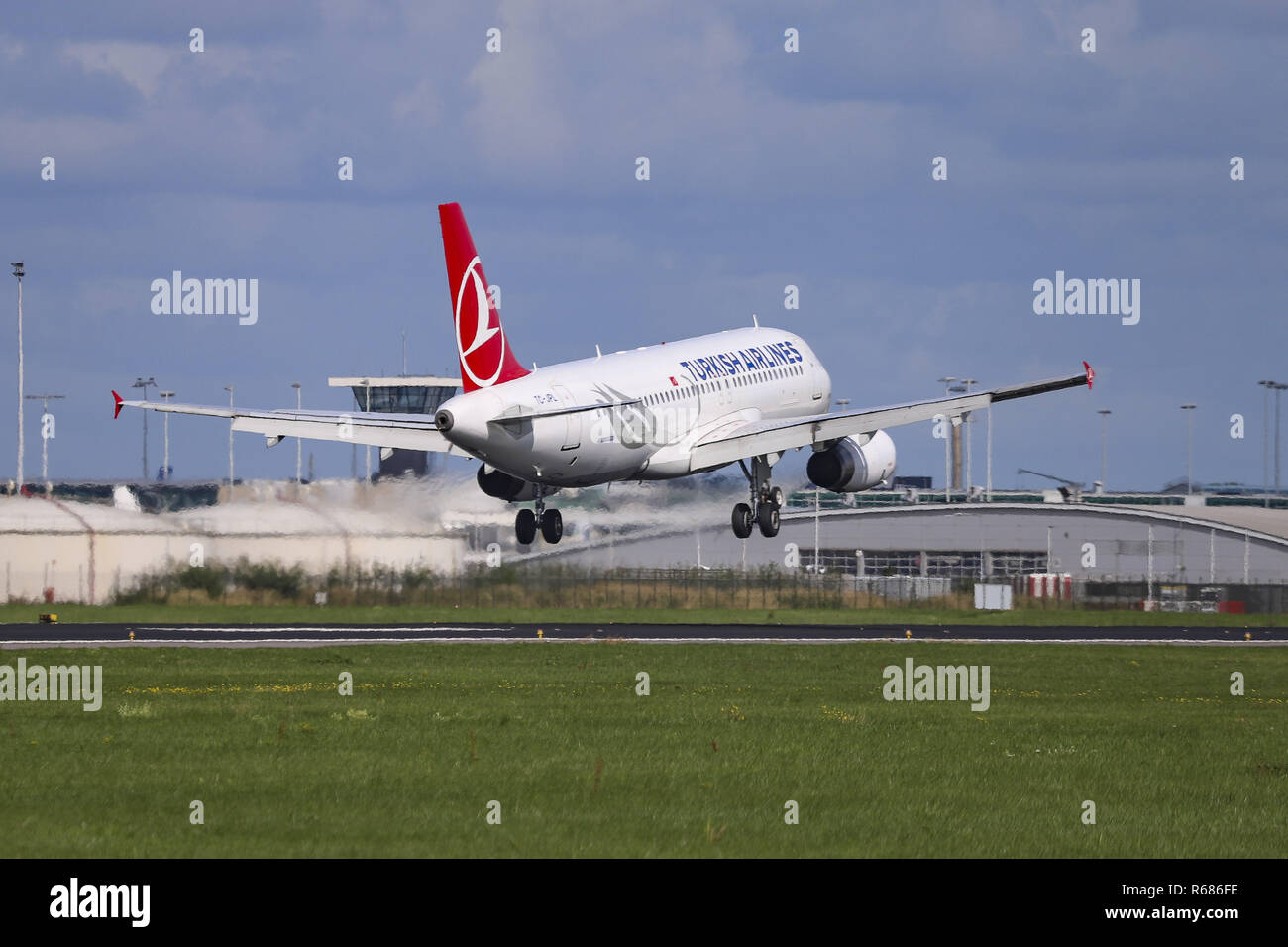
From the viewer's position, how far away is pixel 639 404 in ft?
186

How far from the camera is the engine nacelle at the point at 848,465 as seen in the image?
209ft

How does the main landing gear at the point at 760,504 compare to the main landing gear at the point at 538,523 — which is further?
the main landing gear at the point at 760,504

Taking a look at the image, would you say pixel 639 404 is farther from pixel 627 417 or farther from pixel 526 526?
pixel 526 526

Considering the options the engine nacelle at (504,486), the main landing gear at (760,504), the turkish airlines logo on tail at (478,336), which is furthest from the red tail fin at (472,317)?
the main landing gear at (760,504)

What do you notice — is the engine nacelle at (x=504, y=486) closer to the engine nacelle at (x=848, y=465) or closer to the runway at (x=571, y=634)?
the runway at (x=571, y=634)

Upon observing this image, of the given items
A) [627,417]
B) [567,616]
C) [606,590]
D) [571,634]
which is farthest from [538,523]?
[606,590]

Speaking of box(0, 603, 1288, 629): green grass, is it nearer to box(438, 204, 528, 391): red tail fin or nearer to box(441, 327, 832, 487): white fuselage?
box(441, 327, 832, 487): white fuselage

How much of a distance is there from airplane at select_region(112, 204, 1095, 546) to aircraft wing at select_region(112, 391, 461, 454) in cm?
4

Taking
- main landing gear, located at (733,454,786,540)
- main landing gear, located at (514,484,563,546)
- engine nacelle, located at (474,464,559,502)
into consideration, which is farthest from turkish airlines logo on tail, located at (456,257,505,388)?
Answer: main landing gear, located at (733,454,786,540)

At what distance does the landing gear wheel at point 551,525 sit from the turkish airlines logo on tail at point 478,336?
7009mm

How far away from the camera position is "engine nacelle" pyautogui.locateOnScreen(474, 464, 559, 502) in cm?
5834
